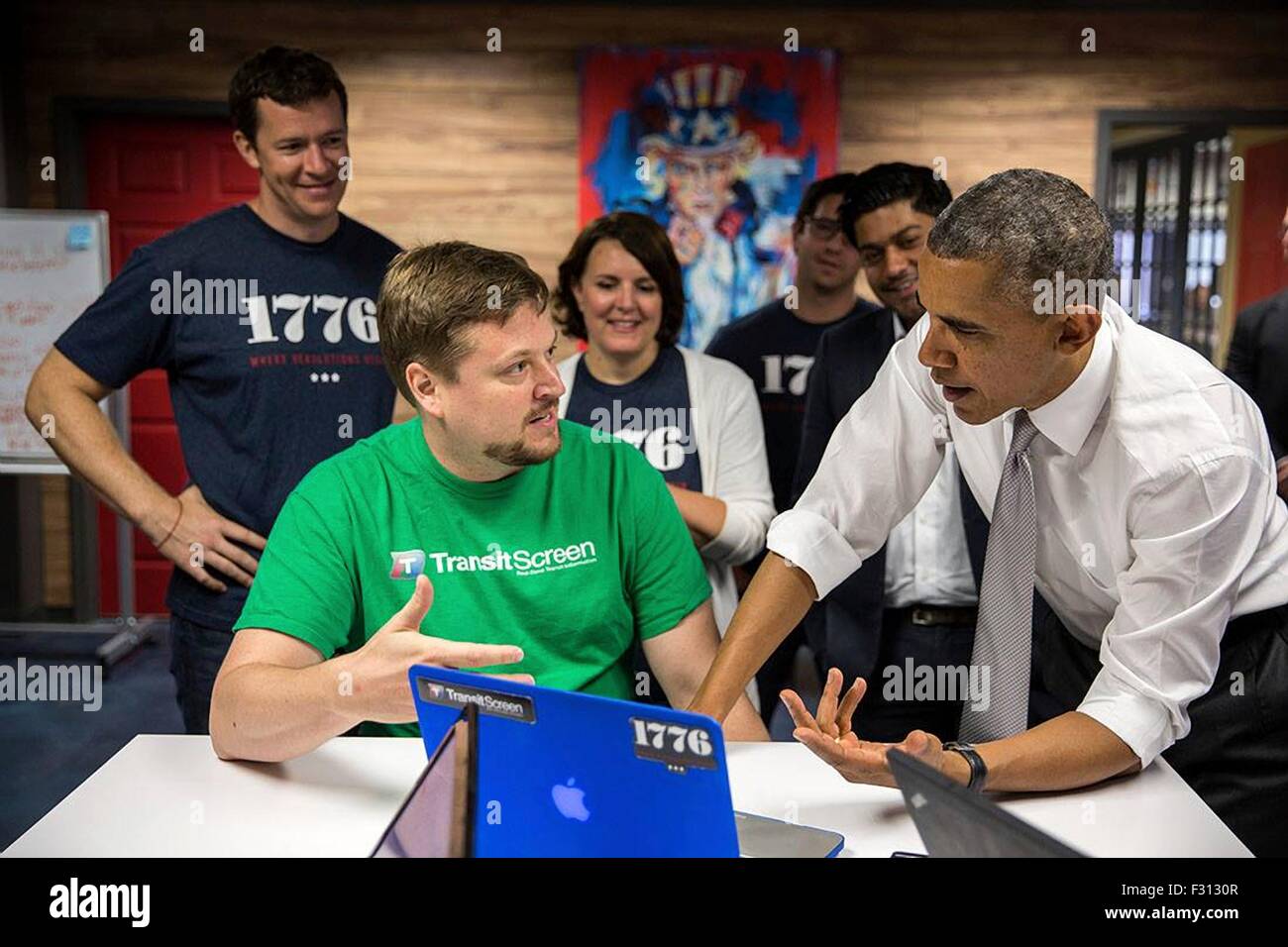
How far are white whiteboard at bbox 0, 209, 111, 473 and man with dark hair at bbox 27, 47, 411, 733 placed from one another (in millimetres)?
2485

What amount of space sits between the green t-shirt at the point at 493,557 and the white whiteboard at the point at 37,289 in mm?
3360

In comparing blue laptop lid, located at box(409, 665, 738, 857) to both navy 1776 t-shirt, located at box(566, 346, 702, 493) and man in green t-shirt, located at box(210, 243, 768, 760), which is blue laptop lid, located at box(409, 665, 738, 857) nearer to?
man in green t-shirt, located at box(210, 243, 768, 760)

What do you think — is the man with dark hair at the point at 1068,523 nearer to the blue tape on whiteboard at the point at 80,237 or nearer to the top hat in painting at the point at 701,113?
the top hat in painting at the point at 701,113

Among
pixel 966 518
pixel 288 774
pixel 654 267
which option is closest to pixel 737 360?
A: pixel 654 267

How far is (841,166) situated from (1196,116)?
62.0 inches

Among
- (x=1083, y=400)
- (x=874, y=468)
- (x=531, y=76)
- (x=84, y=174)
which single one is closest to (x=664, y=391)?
(x=874, y=468)

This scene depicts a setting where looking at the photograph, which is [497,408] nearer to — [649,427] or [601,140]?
[649,427]

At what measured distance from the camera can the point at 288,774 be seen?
5.09ft

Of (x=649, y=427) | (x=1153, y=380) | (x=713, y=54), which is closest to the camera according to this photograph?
(x=1153, y=380)

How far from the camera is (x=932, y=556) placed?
94.2 inches

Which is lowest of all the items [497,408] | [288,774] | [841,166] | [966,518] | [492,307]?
[288,774]

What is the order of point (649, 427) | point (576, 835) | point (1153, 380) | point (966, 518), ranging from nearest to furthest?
1. point (576, 835)
2. point (1153, 380)
3. point (966, 518)
4. point (649, 427)

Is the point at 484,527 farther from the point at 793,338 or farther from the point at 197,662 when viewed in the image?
Result: the point at 793,338

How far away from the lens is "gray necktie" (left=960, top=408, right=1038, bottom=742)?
1.63 m
